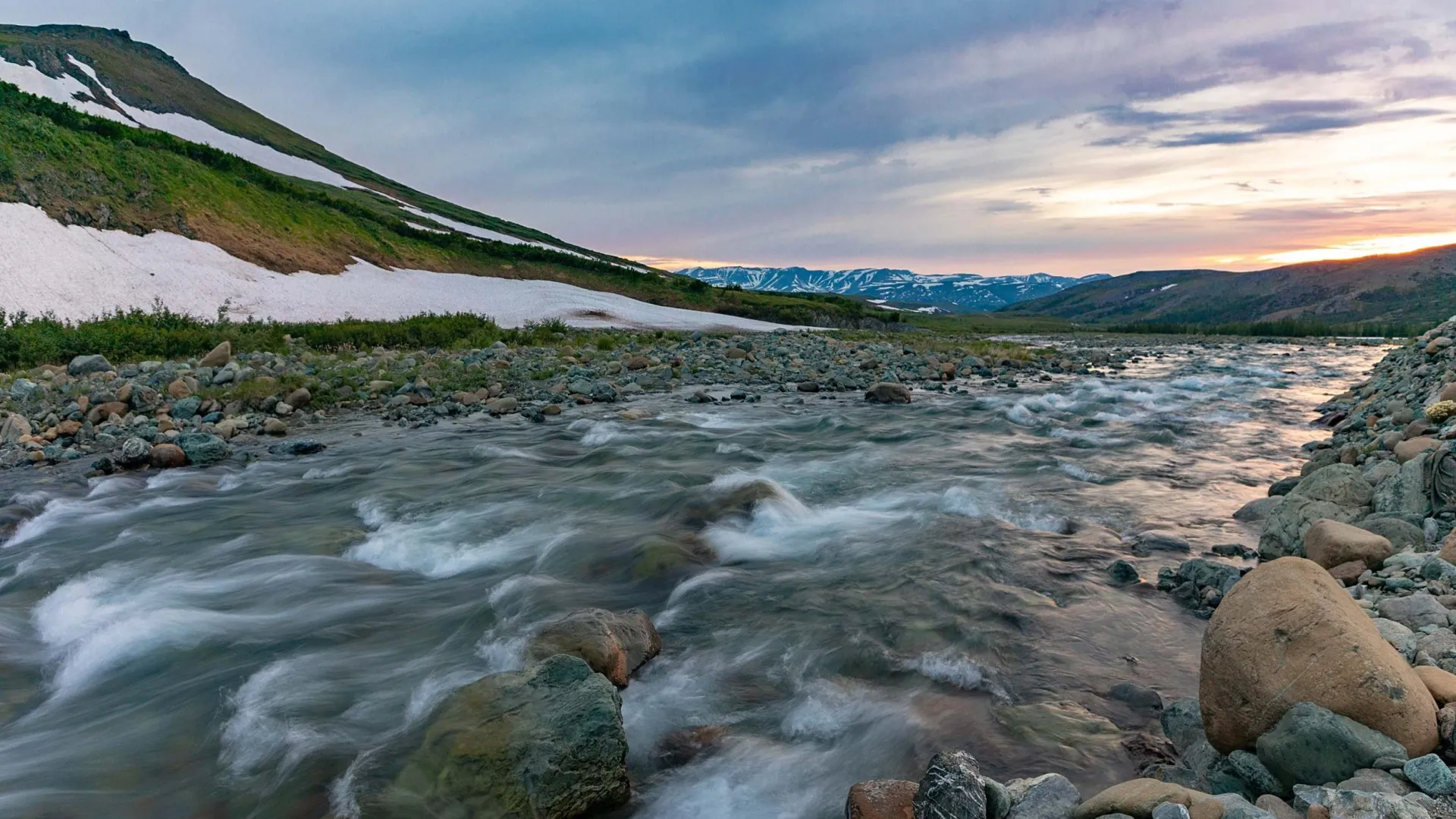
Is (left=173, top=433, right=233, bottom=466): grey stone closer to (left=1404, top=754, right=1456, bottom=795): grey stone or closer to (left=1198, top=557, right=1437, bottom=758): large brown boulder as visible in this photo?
(left=1198, top=557, right=1437, bottom=758): large brown boulder

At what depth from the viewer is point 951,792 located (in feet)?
10.1

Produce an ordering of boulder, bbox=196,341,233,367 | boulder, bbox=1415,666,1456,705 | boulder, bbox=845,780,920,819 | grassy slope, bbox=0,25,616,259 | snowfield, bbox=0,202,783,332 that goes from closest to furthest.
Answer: boulder, bbox=1415,666,1456,705
boulder, bbox=845,780,920,819
boulder, bbox=196,341,233,367
snowfield, bbox=0,202,783,332
grassy slope, bbox=0,25,616,259

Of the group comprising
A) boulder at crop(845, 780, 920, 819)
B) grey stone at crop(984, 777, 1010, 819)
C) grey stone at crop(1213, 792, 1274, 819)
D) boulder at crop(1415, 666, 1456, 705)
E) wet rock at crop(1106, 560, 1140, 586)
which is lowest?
wet rock at crop(1106, 560, 1140, 586)

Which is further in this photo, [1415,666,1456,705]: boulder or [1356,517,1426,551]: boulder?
[1356,517,1426,551]: boulder

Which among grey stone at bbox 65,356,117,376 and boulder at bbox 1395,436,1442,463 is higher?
grey stone at bbox 65,356,117,376

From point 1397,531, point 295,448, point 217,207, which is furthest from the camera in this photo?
point 217,207

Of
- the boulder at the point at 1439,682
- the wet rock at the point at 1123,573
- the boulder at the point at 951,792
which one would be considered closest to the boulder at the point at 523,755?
the boulder at the point at 951,792

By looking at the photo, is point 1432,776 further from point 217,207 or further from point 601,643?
point 217,207

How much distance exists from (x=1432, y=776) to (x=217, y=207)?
46.5 metres

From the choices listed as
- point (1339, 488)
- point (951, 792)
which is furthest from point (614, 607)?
point (1339, 488)

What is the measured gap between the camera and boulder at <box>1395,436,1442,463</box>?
22.2 ft

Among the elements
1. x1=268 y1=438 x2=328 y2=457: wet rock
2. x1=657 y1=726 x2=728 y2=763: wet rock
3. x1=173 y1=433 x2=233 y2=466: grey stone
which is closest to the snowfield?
x1=173 y1=433 x2=233 y2=466: grey stone

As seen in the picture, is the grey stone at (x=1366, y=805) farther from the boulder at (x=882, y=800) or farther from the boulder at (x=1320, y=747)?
the boulder at (x=882, y=800)

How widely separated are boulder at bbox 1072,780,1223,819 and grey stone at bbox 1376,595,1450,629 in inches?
95.1
